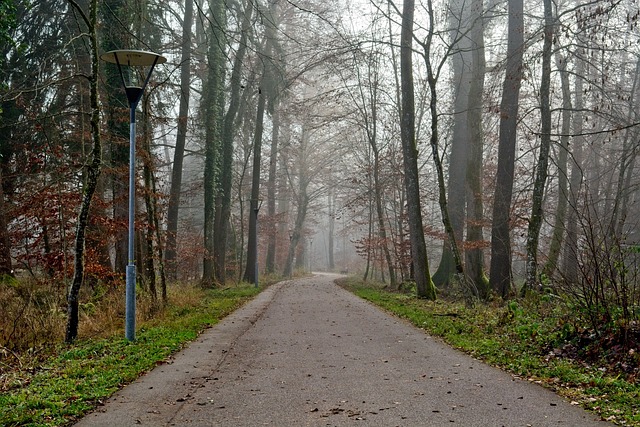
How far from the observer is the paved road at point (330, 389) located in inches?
200

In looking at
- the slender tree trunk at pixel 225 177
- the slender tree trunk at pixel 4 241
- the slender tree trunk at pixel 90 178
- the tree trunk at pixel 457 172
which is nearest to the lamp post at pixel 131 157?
the slender tree trunk at pixel 90 178

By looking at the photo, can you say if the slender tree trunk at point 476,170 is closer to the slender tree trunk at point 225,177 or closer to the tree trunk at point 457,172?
the tree trunk at point 457,172

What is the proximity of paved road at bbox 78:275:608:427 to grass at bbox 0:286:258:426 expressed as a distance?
0.77 ft

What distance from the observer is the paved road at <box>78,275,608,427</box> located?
16.7 feet

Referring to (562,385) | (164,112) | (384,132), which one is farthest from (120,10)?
(384,132)

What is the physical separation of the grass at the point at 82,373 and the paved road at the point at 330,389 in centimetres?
24

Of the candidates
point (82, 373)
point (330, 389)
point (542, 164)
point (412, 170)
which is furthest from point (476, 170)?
point (82, 373)

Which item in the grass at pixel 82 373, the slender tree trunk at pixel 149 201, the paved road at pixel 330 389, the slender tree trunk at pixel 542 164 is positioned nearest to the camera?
the paved road at pixel 330 389

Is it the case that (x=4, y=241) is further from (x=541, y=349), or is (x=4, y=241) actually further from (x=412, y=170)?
(x=541, y=349)

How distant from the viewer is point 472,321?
37.4 feet

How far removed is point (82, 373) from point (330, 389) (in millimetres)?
2837

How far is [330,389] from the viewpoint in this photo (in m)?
6.19

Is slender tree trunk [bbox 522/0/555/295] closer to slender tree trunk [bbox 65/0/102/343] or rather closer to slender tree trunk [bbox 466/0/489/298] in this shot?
slender tree trunk [bbox 466/0/489/298]

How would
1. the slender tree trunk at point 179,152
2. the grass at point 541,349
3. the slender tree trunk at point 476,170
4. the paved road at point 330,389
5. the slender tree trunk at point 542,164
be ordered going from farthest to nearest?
1. the slender tree trunk at point 179,152
2. the slender tree trunk at point 476,170
3. the slender tree trunk at point 542,164
4. the grass at point 541,349
5. the paved road at point 330,389
